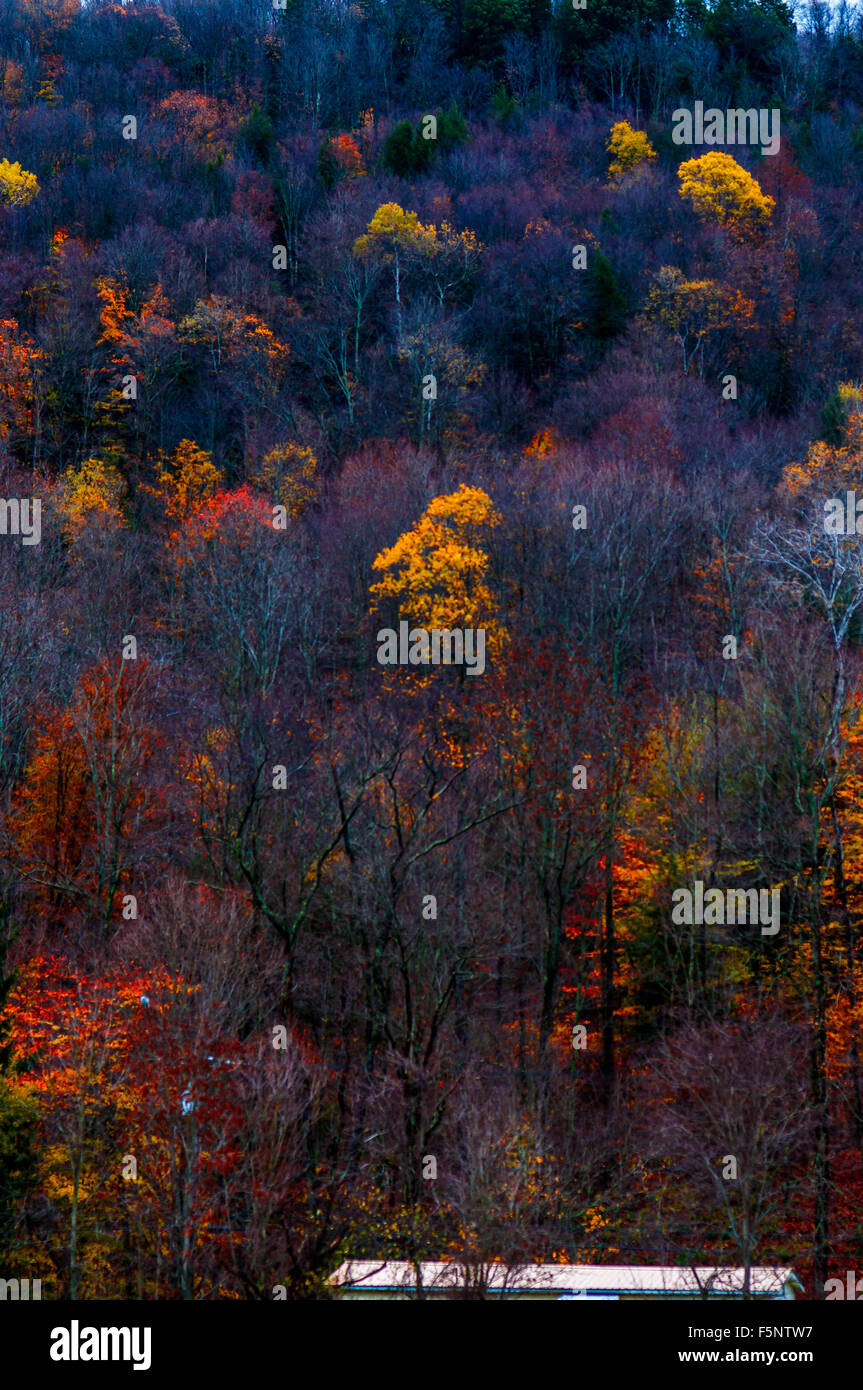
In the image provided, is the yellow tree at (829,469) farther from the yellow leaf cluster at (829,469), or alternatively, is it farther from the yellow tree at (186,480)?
the yellow tree at (186,480)

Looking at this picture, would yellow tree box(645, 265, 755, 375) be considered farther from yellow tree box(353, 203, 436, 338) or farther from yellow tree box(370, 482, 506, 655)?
yellow tree box(370, 482, 506, 655)

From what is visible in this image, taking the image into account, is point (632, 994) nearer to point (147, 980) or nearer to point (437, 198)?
point (147, 980)

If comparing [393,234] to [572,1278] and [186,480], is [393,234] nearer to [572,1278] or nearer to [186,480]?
[186,480]

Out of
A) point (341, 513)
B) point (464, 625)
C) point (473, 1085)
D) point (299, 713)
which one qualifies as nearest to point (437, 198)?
point (341, 513)

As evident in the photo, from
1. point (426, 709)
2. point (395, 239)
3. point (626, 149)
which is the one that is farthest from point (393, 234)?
point (426, 709)

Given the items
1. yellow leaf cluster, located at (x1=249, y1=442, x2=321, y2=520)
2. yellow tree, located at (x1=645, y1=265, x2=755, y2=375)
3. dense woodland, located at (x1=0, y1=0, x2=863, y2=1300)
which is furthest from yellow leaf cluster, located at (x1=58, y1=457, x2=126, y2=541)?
yellow tree, located at (x1=645, y1=265, x2=755, y2=375)

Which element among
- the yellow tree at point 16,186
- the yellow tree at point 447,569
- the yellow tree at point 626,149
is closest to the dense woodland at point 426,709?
the yellow tree at point 447,569
